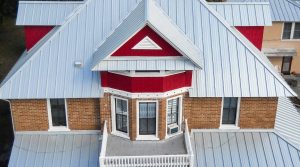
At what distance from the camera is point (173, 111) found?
19.3 meters

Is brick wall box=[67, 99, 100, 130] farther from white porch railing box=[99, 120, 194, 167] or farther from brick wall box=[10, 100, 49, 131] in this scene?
white porch railing box=[99, 120, 194, 167]

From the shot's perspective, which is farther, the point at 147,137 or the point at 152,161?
the point at 147,137

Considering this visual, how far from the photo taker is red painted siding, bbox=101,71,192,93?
17938mm

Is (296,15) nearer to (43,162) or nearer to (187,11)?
(187,11)

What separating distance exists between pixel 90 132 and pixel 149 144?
3055 millimetres

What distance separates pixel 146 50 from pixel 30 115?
21.8 feet

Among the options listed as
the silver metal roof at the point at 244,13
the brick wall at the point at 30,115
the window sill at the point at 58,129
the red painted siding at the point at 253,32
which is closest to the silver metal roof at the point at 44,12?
the brick wall at the point at 30,115

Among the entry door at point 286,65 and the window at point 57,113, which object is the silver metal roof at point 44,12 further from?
the entry door at point 286,65

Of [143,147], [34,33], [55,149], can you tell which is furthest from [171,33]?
[34,33]

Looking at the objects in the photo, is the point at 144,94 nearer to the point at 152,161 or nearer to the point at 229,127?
the point at 152,161

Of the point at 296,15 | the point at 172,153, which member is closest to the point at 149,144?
the point at 172,153

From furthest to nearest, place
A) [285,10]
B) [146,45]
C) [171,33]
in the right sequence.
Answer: [285,10] < [171,33] < [146,45]

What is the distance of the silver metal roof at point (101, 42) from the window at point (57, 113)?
106cm

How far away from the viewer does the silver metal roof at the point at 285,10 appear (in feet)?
113
